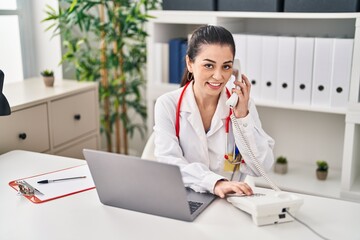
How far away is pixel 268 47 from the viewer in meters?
2.56

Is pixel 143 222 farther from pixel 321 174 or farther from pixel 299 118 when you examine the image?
pixel 299 118

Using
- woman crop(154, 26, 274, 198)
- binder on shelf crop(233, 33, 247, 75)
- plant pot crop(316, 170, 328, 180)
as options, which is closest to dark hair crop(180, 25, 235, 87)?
woman crop(154, 26, 274, 198)

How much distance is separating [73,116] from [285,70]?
1223 mm

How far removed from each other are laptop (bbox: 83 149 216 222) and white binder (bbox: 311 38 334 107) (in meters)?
1.25

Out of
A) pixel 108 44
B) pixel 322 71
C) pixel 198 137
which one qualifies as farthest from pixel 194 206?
pixel 108 44

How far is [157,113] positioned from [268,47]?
3.49ft

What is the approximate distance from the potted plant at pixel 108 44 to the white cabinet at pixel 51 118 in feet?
1.04

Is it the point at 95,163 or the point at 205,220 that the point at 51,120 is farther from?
the point at 205,220

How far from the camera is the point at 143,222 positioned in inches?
54.0

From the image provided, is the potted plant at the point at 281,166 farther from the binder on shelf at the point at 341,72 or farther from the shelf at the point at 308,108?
the binder on shelf at the point at 341,72

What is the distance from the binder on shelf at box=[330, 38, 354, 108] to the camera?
235 centimetres

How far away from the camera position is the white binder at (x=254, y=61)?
2592 millimetres

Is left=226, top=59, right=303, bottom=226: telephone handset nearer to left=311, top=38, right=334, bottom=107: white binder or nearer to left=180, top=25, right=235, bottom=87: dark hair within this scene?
left=180, top=25, right=235, bottom=87: dark hair

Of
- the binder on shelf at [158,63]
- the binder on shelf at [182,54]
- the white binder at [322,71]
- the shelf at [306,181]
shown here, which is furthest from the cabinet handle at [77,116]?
the white binder at [322,71]
